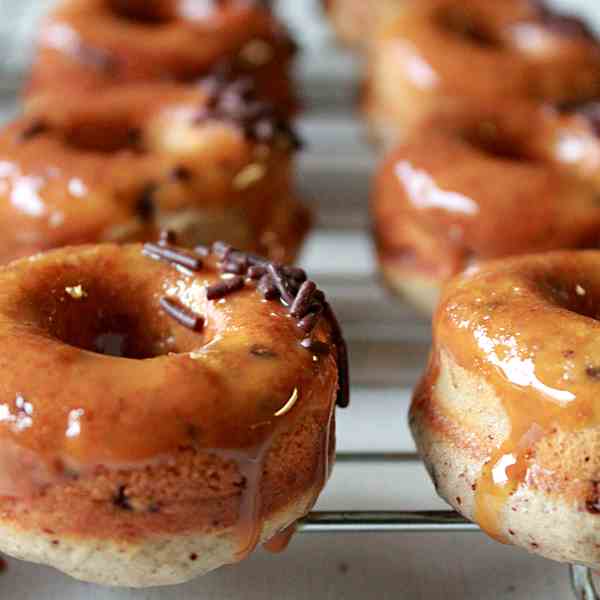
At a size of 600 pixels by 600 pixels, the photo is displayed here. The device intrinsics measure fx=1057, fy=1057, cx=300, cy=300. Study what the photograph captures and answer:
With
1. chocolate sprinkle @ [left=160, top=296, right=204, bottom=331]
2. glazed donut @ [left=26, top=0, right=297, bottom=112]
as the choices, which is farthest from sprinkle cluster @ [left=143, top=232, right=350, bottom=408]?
glazed donut @ [left=26, top=0, right=297, bottom=112]

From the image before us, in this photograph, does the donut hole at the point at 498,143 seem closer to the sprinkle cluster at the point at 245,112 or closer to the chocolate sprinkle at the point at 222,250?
the sprinkle cluster at the point at 245,112

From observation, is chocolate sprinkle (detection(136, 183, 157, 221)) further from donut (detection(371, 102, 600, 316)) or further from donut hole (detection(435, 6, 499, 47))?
donut hole (detection(435, 6, 499, 47))

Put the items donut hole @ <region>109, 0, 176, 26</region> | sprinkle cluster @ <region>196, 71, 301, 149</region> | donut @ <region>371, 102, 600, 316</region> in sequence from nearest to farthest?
donut @ <region>371, 102, 600, 316</region> < sprinkle cluster @ <region>196, 71, 301, 149</region> < donut hole @ <region>109, 0, 176, 26</region>

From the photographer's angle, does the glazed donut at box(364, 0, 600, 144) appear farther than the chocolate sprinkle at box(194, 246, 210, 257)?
Yes

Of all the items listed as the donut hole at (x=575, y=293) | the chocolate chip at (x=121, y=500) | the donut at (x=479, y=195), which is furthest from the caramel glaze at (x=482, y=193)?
the chocolate chip at (x=121, y=500)

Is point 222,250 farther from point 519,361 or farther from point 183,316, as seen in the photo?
point 519,361

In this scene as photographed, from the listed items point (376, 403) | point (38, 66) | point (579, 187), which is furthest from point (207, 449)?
point (38, 66)
